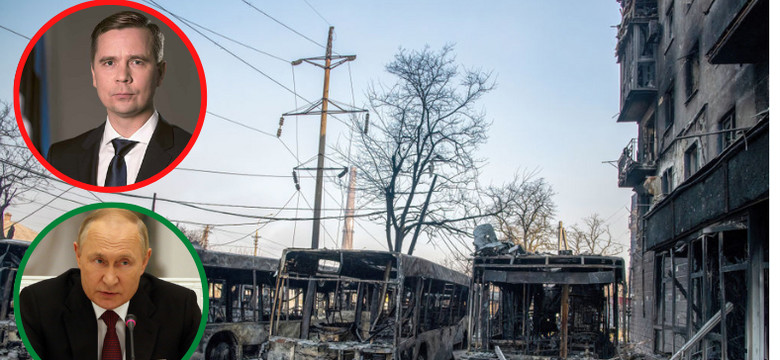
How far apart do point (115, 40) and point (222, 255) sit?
39.2ft

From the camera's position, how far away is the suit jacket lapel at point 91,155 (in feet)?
6.01

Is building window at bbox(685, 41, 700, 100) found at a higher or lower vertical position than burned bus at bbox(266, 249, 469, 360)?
higher

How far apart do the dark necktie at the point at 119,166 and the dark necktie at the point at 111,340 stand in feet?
1.29

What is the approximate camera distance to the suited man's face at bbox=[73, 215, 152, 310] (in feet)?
5.51

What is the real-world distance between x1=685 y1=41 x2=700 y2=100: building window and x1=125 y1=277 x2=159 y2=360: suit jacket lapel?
2006 centimetres

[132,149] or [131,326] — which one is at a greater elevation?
[132,149]

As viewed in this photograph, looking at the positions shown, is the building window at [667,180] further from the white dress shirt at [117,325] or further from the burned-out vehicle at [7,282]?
the white dress shirt at [117,325]

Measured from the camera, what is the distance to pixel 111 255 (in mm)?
1677

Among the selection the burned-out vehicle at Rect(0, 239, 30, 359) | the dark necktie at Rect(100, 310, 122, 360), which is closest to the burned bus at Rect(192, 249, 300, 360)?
the burned-out vehicle at Rect(0, 239, 30, 359)

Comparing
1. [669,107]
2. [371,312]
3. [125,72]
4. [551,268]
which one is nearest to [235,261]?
[371,312]

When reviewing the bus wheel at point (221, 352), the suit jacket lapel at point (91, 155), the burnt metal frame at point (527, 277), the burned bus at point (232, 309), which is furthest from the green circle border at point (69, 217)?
the bus wheel at point (221, 352)

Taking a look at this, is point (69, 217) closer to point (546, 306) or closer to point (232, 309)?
point (232, 309)

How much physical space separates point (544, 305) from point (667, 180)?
408 inches

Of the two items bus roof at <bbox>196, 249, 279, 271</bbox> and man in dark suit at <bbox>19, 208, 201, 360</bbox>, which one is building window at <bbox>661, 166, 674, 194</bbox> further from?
man in dark suit at <bbox>19, 208, 201, 360</bbox>
